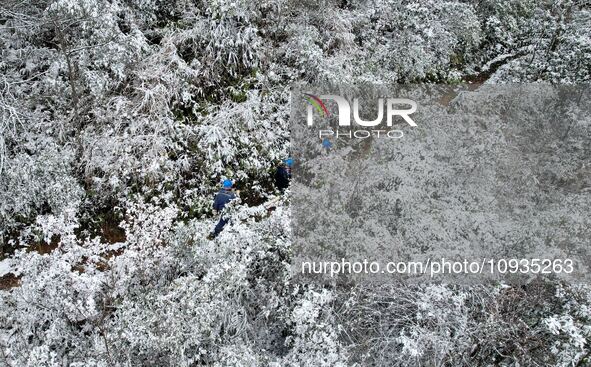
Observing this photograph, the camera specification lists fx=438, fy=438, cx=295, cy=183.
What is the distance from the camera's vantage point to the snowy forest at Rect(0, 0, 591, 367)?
272 inches

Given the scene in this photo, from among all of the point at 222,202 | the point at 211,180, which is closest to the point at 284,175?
the point at 211,180

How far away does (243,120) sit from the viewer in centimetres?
1204

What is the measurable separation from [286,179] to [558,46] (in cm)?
1087

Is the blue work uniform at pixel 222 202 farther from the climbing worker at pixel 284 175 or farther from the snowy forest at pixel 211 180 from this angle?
the climbing worker at pixel 284 175

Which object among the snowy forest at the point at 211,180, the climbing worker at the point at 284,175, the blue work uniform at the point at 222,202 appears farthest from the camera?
the climbing worker at the point at 284,175

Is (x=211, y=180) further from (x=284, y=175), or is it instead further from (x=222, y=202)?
(x=222, y=202)

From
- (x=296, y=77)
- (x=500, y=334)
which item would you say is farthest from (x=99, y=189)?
(x=500, y=334)

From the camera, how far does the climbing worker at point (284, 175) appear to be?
427 inches

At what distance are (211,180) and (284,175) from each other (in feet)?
6.32

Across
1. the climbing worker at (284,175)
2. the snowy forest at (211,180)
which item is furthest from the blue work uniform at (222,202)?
the climbing worker at (284,175)

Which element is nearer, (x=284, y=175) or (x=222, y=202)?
(x=222, y=202)

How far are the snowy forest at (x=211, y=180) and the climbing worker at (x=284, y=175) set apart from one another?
0.60 m

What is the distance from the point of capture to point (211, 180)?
11.2m

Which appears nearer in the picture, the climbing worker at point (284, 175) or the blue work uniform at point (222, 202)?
the blue work uniform at point (222, 202)
